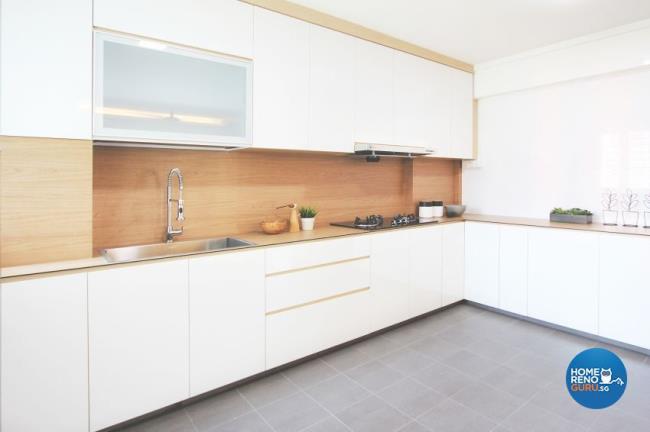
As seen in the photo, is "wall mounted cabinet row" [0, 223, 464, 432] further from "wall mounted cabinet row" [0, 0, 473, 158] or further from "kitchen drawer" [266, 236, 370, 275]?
"wall mounted cabinet row" [0, 0, 473, 158]

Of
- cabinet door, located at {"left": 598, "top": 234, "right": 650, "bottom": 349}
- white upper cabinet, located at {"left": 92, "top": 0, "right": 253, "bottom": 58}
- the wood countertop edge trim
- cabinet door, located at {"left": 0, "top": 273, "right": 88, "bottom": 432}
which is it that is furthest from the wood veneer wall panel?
cabinet door, located at {"left": 598, "top": 234, "right": 650, "bottom": 349}

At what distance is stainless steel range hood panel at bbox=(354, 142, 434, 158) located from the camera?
3.24 metres

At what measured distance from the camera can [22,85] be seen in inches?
72.3

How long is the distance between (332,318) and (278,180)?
118cm

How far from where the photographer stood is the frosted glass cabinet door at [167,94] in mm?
2064

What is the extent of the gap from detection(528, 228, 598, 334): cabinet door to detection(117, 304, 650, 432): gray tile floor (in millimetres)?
196

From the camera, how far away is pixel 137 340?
204 cm

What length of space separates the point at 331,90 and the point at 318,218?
1103mm

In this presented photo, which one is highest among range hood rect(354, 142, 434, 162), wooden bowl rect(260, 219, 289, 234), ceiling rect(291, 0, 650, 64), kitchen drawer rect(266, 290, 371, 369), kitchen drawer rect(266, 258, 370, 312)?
ceiling rect(291, 0, 650, 64)

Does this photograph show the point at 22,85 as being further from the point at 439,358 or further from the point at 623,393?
the point at 623,393

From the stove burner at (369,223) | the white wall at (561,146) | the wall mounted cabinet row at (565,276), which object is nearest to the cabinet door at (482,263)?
the wall mounted cabinet row at (565,276)

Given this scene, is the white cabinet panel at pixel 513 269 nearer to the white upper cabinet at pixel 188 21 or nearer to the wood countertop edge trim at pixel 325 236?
the wood countertop edge trim at pixel 325 236

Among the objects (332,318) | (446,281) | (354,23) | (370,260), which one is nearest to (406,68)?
(354,23)

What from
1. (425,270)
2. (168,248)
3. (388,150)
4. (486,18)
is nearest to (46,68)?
(168,248)
